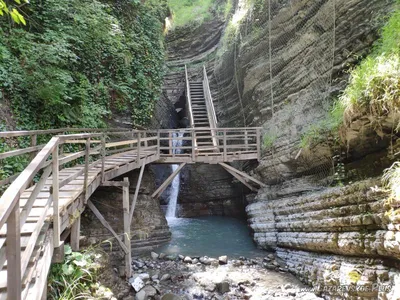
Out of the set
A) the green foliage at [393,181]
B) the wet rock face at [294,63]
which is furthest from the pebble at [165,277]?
the green foliage at [393,181]

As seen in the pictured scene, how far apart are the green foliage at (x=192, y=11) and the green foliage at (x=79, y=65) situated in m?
7.43

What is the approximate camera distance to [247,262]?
762cm

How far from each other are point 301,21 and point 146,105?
6447 mm

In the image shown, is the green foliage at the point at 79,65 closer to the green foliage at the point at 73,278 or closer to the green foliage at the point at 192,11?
the green foliage at the point at 73,278

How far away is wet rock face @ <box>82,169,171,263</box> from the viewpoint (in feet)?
26.3

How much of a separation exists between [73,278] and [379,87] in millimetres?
5466

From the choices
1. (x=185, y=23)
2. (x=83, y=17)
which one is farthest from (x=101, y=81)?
(x=185, y=23)

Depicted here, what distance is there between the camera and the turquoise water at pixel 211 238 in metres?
8.67

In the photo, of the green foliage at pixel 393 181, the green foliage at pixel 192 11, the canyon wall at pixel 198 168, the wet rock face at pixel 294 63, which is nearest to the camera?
the green foliage at pixel 393 181

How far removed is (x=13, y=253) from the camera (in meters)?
1.78

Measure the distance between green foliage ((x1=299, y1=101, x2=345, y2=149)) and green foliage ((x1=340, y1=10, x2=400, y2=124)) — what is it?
0.67 m

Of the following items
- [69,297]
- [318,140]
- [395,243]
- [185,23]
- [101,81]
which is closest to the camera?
[69,297]

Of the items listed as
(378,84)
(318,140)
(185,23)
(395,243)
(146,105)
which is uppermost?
(185,23)

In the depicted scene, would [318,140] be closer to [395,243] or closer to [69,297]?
[395,243]
